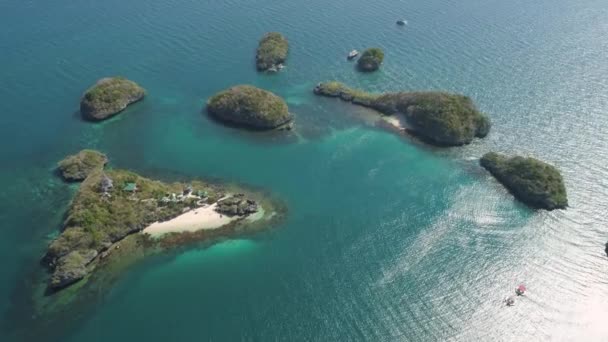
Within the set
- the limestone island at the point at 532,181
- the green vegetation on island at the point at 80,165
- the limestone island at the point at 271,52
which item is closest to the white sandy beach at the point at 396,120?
the limestone island at the point at 532,181

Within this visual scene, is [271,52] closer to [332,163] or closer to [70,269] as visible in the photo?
[332,163]

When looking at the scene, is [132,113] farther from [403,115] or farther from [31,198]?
[403,115]

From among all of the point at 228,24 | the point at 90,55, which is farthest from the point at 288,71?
the point at 90,55

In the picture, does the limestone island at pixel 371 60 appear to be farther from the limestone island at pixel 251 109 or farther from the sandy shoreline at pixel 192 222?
the sandy shoreline at pixel 192 222

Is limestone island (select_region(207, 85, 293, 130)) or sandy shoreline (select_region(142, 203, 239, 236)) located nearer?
sandy shoreline (select_region(142, 203, 239, 236))

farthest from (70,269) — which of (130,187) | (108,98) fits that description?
(108,98)

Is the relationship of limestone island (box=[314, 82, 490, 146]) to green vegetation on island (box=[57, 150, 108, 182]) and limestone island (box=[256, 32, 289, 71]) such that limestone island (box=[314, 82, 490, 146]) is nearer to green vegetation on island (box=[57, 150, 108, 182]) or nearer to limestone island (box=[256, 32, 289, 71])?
limestone island (box=[256, 32, 289, 71])

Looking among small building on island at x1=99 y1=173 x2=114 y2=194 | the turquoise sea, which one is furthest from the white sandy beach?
small building on island at x1=99 y1=173 x2=114 y2=194
